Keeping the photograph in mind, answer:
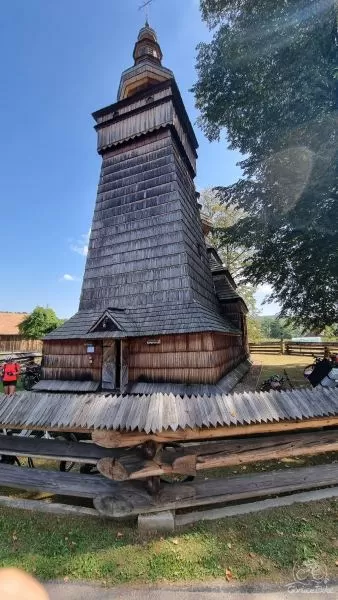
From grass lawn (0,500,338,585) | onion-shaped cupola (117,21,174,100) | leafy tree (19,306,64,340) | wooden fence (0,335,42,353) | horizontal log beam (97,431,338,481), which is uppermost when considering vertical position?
onion-shaped cupola (117,21,174,100)

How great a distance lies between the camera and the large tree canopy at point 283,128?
38.2ft

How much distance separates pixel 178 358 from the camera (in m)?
10.7

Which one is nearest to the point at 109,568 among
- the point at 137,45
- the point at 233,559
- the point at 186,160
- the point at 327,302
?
the point at 233,559

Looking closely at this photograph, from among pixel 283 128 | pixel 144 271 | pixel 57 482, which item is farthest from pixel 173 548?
pixel 283 128

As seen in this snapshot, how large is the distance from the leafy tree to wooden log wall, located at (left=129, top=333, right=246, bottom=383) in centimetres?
3010

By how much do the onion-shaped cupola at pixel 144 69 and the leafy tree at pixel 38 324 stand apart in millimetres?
29277

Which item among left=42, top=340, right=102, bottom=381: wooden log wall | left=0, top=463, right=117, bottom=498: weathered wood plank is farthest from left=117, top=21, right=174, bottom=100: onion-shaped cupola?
left=0, top=463, right=117, bottom=498: weathered wood plank

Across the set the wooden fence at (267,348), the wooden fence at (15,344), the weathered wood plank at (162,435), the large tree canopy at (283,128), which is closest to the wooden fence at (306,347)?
the wooden fence at (267,348)

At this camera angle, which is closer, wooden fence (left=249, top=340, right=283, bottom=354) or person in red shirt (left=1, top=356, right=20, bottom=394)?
person in red shirt (left=1, top=356, right=20, bottom=394)

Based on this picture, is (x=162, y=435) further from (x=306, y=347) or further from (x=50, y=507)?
(x=306, y=347)

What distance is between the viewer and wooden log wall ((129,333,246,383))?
10359 mm

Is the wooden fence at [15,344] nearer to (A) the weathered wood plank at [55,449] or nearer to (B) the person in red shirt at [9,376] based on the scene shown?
(B) the person in red shirt at [9,376]

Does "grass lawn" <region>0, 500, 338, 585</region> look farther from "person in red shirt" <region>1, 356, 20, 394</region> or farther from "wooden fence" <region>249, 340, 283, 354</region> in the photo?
"wooden fence" <region>249, 340, 283, 354</region>

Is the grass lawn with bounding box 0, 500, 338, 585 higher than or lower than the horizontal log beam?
lower
